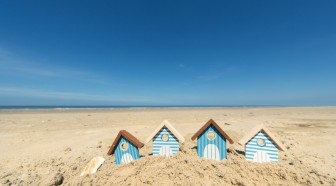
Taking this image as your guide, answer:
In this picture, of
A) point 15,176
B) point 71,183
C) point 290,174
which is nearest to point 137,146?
point 71,183

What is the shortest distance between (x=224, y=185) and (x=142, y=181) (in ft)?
5.31

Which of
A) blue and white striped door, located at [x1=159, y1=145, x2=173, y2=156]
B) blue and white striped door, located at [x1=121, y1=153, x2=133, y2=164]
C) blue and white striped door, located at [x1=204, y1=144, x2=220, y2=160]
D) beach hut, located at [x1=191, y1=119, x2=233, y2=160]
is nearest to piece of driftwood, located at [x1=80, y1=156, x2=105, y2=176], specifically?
blue and white striped door, located at [x1=121, y1=153, x2=133, y2=164]

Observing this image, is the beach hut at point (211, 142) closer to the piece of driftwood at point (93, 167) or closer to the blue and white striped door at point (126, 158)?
the blue and white striped door at point (126, 158)

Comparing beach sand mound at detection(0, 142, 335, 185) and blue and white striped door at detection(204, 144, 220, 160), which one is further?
blue and white striped door at detection(204, 144, 220, 160)

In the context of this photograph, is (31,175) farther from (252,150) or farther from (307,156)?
(307,156)

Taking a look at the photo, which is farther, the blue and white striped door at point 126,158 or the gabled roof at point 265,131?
the blue and white striped door at point 126,158

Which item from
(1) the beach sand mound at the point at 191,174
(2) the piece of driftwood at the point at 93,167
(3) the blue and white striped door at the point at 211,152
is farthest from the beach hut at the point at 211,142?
(2) the piece of driftwood at the point at 93,167

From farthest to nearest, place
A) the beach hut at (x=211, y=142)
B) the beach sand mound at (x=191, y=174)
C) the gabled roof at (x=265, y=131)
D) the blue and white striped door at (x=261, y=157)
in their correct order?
1. the beach hut at (x=211, y=142)
2. the blue and white striped door at (x=261, y=157)
3. the gabled roof at (x=265, y=131)
4. the beach sand mound at (x=191, y=174)

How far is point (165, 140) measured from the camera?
4445 mm

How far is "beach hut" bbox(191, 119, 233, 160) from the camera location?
4301mm

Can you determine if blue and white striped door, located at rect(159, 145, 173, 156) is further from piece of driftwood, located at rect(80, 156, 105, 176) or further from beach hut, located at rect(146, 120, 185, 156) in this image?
piece of driftwood, located at rect(80, 156, 105, 176)

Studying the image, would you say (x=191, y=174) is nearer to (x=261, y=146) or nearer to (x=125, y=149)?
(x=125, y=149)

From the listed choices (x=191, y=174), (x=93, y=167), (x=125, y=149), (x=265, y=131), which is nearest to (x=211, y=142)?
(x=191, y=174)

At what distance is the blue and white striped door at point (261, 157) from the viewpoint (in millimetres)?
4145
